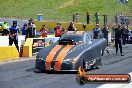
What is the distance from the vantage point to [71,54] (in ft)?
49.7

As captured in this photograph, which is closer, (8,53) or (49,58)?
(49,58)

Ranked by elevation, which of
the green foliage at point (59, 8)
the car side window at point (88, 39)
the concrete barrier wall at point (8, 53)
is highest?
the green foliage at point (59, 8)

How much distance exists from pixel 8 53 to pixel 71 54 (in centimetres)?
689

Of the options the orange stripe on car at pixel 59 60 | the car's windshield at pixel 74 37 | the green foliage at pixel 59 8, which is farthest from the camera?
the green foliage at pixel 59 8

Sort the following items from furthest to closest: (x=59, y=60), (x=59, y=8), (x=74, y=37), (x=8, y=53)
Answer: (x=59, y=8) < (x=8, y=53) < (x=74, y=37) < (x=59, y=60)

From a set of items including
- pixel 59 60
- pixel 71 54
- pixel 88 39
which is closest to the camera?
pixel 59 60

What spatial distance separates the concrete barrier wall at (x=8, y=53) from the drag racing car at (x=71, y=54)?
16.9 feet

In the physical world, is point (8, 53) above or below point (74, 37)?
below

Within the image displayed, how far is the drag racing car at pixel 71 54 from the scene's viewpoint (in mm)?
14906

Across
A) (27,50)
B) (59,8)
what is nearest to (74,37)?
(27,50)

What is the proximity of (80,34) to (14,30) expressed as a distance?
700cm

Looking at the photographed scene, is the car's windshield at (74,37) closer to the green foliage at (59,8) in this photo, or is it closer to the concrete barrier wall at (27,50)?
the concrete barrier wall at (27,50)

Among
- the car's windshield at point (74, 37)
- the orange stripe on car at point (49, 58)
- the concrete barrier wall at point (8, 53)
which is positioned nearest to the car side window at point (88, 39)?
the car's windshield at point (74, 37)

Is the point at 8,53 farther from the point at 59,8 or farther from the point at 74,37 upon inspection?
the point at 59,8
